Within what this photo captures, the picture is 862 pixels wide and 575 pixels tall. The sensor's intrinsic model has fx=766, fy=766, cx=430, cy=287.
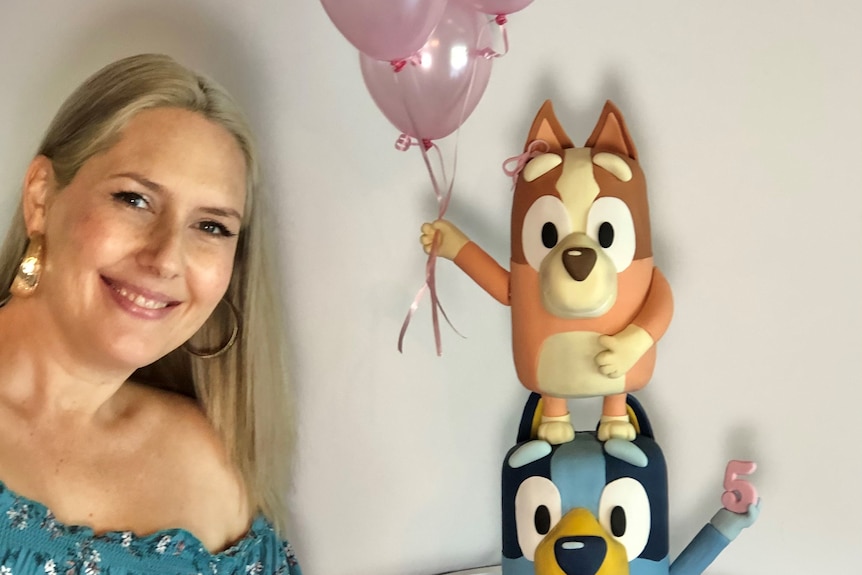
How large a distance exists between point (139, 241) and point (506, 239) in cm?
57

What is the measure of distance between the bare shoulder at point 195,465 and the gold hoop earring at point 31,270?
238 mm

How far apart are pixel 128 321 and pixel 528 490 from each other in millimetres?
596

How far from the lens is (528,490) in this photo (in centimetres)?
100

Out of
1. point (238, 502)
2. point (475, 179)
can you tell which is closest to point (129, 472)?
point (238, 502)

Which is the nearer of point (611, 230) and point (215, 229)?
point (611, 230)

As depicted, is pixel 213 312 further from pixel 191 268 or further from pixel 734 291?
pixel 734 291

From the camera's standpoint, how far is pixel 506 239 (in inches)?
Answer: 50.3

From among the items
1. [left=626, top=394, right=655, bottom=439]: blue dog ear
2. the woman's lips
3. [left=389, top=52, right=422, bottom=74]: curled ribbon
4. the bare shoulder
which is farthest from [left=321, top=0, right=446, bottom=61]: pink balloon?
the bare shoulder

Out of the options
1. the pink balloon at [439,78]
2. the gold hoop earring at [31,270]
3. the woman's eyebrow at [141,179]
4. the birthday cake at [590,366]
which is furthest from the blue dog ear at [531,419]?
the gold hoop earring at [31,270]

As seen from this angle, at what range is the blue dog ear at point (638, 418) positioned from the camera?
3.54 ft

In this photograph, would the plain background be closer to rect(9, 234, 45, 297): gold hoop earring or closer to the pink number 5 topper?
the pink number 5 topper

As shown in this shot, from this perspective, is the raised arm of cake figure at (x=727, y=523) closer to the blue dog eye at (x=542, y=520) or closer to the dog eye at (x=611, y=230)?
the blue dog eye at (x=542, y=520)

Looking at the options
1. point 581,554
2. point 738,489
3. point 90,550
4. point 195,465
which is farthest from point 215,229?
point 738,489

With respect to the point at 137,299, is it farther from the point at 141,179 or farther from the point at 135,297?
the point at 141,179
